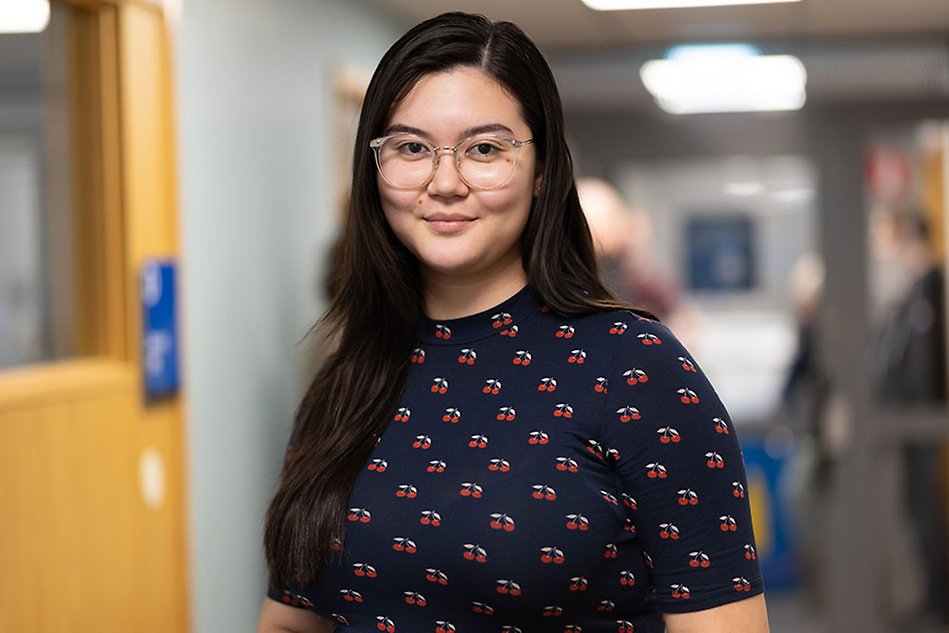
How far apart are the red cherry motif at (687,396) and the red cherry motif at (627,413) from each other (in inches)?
1.7

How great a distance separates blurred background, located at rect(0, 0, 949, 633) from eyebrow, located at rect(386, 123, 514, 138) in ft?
3.37

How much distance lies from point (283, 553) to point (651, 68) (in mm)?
3619

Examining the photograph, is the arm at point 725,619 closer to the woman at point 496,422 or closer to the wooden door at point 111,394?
the woman at point 496,422

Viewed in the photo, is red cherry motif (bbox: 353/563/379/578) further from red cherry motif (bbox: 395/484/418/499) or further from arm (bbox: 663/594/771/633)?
arm (bbox: 663/594/771/633)

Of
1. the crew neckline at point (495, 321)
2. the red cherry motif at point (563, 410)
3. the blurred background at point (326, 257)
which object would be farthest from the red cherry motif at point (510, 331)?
the blurred background at point (326, 257)

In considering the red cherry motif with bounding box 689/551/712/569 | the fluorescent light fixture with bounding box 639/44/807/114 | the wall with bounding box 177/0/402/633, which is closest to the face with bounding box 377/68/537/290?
the red cherry motif with bounding box 689/551/712/569

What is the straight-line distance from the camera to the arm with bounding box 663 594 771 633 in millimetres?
1169

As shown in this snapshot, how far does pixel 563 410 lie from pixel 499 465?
0.08m

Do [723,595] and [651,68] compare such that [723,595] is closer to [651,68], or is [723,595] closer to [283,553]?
[283,553]

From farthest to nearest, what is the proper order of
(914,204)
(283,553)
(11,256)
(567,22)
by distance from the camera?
(914,204) < (567,22) < (11,256) < (283,553)

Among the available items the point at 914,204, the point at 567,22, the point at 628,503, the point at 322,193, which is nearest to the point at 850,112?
the point at 914,204

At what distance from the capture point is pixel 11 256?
2123mm

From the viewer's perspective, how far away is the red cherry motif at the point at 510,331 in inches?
50.6

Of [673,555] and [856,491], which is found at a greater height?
[673,555]
